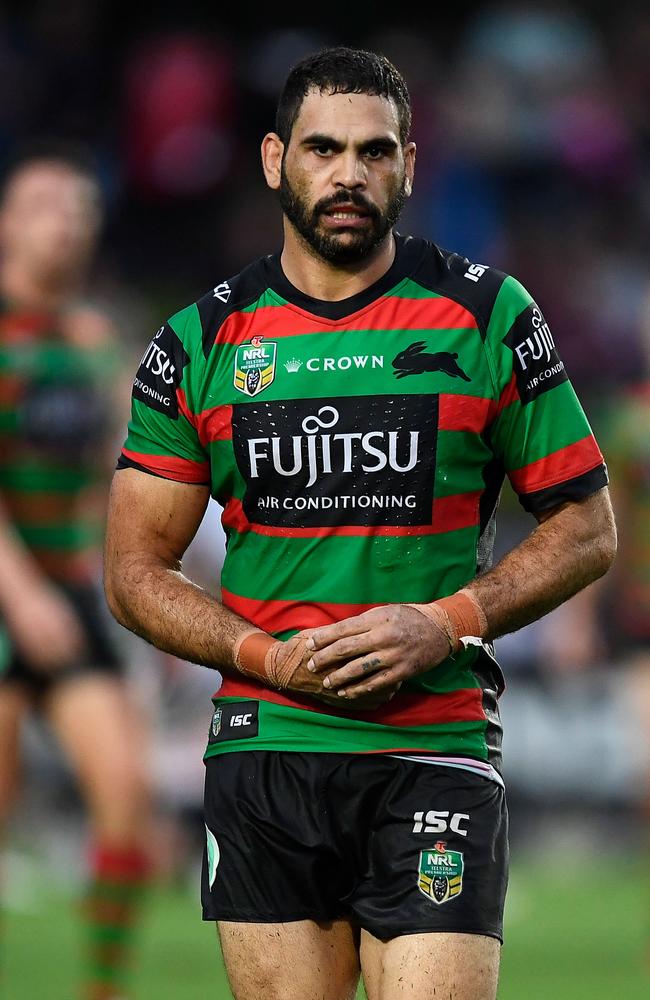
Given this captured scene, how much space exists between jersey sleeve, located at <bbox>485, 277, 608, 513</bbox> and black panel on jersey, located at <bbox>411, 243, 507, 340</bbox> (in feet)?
0.07

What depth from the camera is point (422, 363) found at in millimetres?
3945

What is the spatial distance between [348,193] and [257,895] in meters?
1.53

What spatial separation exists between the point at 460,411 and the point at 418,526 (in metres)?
0.27

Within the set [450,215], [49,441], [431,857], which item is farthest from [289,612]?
[450,215]

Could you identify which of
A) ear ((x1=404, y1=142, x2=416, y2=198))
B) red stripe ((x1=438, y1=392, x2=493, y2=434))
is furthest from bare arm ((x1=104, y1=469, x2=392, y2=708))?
ear ((x1=404, y1=142, x2=416, y2=198))

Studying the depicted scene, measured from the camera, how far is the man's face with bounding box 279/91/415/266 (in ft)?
13.0

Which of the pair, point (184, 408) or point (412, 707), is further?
point (184, 408)

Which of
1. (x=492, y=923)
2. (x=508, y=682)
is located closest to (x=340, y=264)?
(x=492, y=923)

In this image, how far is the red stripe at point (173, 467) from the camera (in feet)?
13.5

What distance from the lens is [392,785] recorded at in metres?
3.88

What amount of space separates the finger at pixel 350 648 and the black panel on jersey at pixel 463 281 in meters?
0.75

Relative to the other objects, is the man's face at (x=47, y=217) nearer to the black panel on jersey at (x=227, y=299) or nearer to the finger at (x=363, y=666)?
the black panel on jersey at (x=227, y=299)

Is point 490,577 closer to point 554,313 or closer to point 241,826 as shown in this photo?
point 241,826

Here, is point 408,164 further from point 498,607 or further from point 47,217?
point 47,217
